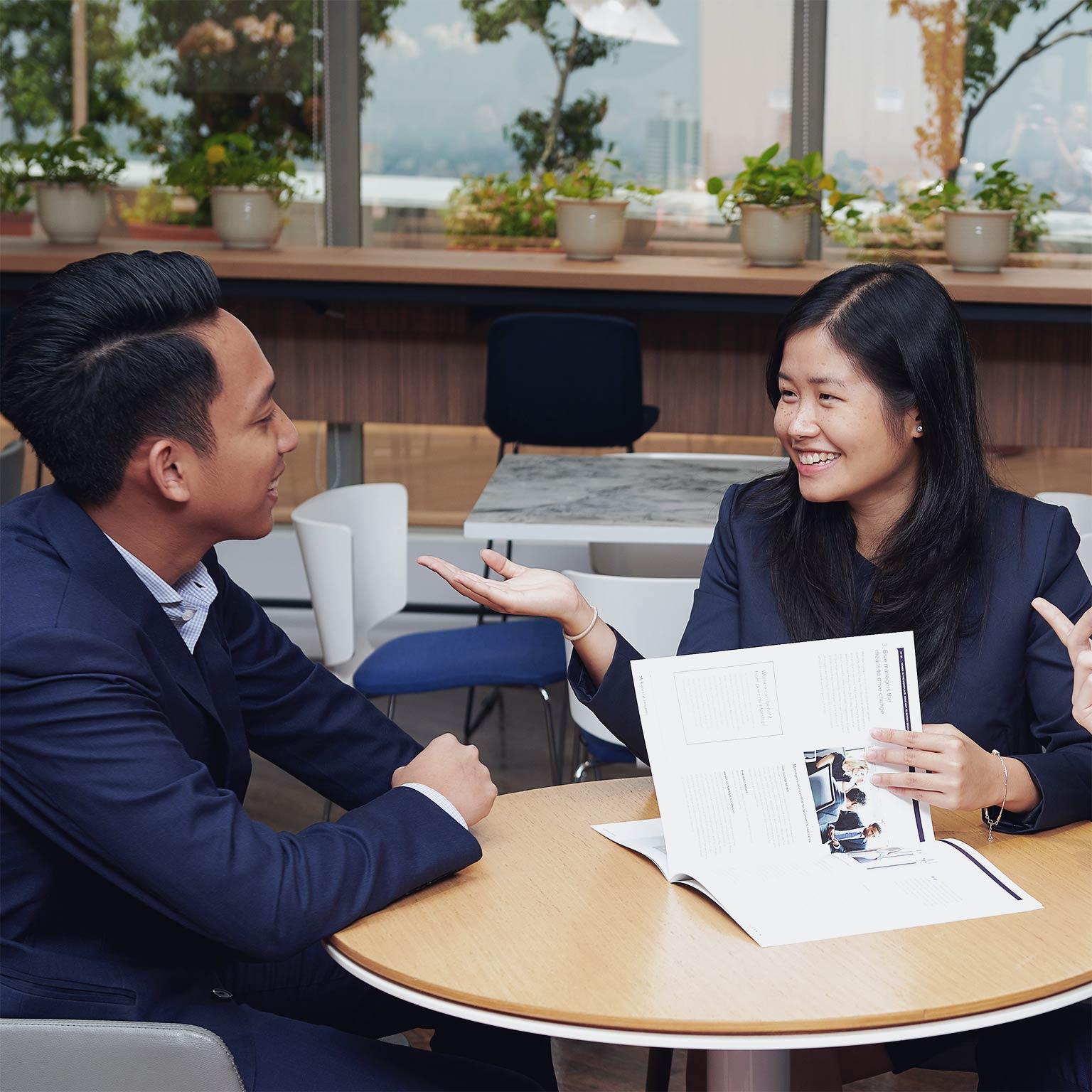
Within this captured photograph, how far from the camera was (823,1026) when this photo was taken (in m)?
1.11

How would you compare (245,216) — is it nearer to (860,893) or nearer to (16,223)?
(16,223)

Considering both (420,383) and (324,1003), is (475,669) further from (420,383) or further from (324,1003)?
(420,383)

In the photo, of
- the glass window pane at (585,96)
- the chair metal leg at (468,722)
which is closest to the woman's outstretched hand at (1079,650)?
the chair metal leg at (468,722)

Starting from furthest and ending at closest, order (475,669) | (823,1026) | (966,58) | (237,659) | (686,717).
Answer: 1. (966,58)
2. (475,669)
3. (237,659)
4. (686,717)
5. (823,1026)

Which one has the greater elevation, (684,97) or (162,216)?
(684,97)

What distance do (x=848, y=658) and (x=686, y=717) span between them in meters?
0.18

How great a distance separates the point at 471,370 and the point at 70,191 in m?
1.52

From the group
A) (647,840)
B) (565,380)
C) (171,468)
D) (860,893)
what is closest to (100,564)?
(171,468)

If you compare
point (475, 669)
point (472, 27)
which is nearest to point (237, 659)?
point (475, 669)

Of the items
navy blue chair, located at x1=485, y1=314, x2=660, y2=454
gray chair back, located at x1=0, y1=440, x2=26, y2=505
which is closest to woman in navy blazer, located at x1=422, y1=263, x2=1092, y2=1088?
gray chair back, located at x1=0, y1=440, x2=26, y2=505

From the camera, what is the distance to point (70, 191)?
467 centimetres

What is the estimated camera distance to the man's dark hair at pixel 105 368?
1.28 m

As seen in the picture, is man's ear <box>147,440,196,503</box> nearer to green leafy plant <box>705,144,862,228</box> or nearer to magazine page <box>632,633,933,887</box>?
magazine page <box>632,633,933,887</box>

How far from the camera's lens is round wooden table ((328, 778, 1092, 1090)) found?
1.13m
